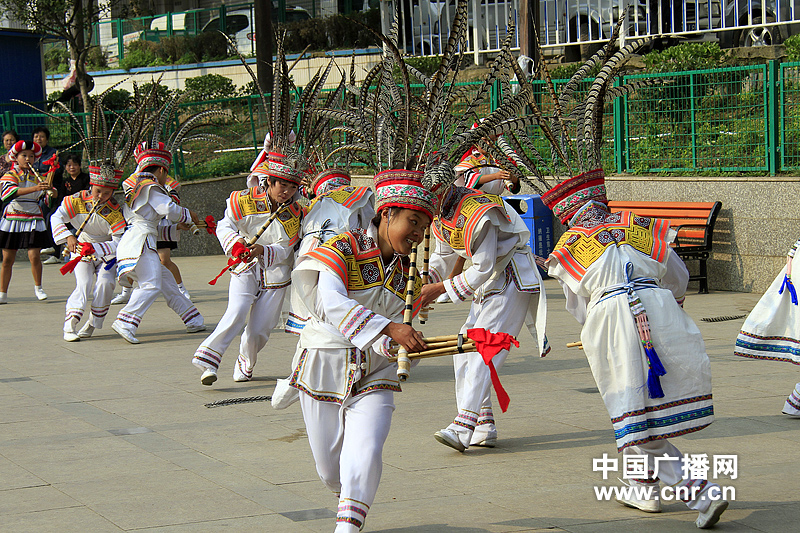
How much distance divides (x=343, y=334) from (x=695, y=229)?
27.5 ft

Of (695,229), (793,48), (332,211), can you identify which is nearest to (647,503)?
(332,211)

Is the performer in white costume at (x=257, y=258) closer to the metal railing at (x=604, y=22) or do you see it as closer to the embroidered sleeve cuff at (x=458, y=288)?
the embroidered sleeve cuff at (x=458, y=288)

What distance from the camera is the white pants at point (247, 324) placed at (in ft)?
24.7

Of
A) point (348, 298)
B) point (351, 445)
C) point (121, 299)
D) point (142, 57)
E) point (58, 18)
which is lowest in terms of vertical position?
point (121, 299)

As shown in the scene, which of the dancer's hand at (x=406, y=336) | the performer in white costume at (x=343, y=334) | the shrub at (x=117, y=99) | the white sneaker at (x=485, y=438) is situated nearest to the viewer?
the dancer's hand at (x=406, y=336)

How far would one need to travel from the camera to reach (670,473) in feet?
14.3

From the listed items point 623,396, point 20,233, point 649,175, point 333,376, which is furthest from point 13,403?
point 649,175

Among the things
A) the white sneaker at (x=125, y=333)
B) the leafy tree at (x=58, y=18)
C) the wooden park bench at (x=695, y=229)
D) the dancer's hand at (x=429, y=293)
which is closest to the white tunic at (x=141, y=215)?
the white sneaker at (x=125, y=333)

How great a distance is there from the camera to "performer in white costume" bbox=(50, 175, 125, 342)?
32.0 feet

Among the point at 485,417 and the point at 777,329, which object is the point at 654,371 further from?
the point at 777,329

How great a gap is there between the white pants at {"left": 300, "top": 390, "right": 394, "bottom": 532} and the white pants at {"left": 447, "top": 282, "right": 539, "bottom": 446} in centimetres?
162

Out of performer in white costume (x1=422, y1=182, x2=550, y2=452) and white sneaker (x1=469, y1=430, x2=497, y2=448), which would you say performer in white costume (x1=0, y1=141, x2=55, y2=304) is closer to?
performer in white costume (x1=422, y1=182, x2=550, y2=452)

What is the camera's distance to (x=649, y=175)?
12570 millimetres

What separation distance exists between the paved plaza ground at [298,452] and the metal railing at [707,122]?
324 centimetres
